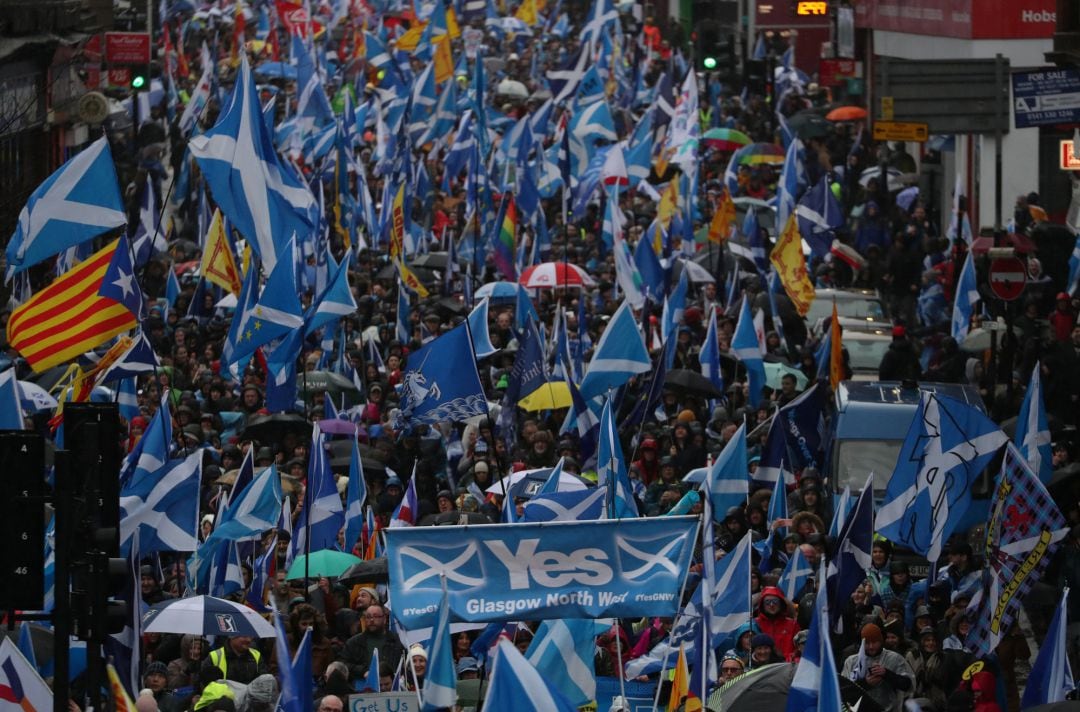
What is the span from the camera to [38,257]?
1848cm

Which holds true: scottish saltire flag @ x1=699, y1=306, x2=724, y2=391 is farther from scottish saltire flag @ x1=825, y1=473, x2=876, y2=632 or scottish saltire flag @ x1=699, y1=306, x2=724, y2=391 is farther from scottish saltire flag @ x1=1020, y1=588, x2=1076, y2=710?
scottish saltire flag @ x1=1020, y1=588, x2=1076, y2=710

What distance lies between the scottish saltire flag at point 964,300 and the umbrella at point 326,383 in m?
6.33

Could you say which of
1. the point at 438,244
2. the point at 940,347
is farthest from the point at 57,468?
the point at 438,244

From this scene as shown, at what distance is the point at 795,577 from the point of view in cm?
1619

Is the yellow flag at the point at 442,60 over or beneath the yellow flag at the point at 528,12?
over

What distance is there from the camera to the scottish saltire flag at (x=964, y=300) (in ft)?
82.4

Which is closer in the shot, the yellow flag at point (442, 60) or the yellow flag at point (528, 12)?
the yellow flag at point (442, 60)

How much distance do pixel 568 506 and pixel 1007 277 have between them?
9253 millimetres

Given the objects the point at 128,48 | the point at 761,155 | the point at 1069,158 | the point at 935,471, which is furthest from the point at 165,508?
the point at 761,155

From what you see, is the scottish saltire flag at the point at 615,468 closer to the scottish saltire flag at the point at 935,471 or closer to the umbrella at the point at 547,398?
the scottish saltire flag at the point at 935,471

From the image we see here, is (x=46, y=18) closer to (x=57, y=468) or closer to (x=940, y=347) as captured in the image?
(x=940, y=347)

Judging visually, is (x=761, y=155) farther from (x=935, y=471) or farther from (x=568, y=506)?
(x=568, y=506)

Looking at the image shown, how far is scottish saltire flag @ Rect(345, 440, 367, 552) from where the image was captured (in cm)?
1738

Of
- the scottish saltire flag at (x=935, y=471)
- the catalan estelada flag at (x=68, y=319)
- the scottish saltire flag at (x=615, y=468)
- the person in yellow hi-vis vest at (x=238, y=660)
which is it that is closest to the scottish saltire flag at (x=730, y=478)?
the scottish saltire flag at (x=615, y=468)
